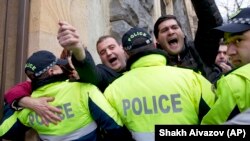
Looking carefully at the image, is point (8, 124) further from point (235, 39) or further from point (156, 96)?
point (235, 39)

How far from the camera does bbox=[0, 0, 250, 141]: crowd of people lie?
5.30ft

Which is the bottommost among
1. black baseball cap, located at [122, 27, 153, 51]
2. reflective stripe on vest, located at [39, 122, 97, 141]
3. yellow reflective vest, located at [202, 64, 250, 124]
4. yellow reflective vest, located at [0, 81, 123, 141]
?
reflective stripe on vest, located at [39, 122, 97, 141]

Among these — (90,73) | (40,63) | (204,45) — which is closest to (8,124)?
(40,63)

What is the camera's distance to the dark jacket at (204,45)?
2.24 m

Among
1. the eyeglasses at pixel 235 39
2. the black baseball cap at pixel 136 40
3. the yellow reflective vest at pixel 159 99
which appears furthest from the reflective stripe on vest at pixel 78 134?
the eyeglasses at pixel 235 39

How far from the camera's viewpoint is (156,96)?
183 cm

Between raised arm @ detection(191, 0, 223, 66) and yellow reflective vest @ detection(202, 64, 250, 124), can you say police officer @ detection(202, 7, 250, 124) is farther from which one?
raised arm @ detection(191, 0, 223, 66)

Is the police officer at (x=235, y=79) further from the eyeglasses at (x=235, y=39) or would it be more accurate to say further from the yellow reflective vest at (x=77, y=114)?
the yellow reflective vest at (x=77, y=114)

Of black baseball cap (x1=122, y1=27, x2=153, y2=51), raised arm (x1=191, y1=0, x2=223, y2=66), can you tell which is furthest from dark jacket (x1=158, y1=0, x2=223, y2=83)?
black baseball cap (x1=122, y1=27, x2=153, y2=51)

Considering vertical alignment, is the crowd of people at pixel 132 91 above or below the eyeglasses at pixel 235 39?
below

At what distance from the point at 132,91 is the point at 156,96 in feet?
0.45

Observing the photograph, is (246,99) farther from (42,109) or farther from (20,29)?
(20,29)

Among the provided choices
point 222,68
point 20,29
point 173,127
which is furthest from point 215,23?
point 20,29

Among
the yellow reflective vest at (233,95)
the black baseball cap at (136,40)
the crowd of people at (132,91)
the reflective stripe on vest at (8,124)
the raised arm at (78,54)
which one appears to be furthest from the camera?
the reflective stripe on vest at (8,124)
